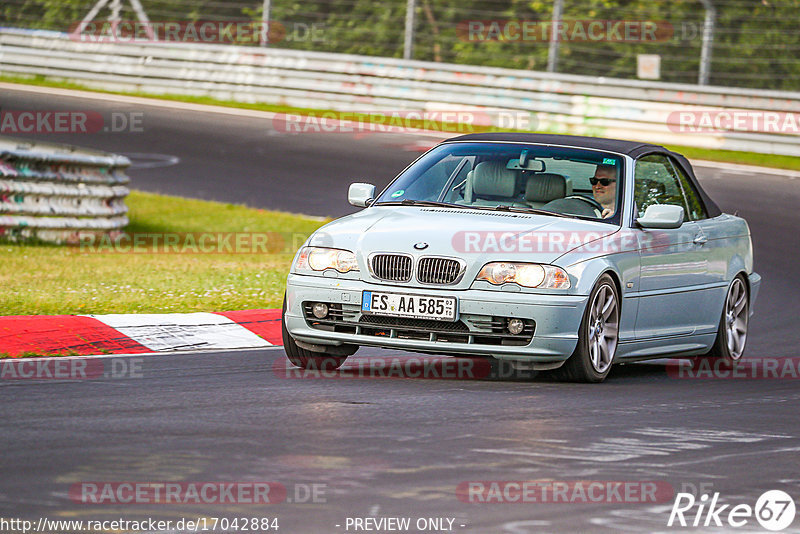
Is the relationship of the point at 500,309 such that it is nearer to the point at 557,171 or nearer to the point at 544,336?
the point at 544,336

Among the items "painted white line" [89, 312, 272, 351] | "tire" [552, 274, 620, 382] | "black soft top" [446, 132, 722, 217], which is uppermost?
"black soft top" [446, 132, 722, 217]

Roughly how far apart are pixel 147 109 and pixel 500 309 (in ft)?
64.5

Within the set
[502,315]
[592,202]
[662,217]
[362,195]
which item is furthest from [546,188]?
[502,315]

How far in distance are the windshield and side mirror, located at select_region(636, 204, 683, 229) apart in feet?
0.59

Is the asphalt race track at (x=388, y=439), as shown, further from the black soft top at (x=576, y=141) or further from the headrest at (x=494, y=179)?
the black soft top at (x=576, y=141)

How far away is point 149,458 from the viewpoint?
5.82 meters

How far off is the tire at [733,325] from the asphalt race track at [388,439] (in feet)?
1.33

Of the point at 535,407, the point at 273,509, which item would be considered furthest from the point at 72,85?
the point at 273,509

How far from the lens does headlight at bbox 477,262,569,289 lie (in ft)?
26.6

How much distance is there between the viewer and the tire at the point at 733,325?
33.2 feet

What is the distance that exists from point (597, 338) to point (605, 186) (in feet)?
3.91

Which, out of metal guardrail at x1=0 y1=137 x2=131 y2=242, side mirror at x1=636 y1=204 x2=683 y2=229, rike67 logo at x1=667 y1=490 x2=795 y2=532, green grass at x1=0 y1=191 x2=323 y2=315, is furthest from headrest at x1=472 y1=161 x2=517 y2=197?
metal guardrail at x1=0 y1=137 x2=131 y2=242

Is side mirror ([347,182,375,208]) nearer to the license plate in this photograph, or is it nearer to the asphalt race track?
the asphalt race track

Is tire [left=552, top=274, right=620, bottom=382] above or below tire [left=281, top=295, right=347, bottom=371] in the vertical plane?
above
